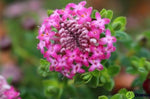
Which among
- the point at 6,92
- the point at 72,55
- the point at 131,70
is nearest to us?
the point at 72,55

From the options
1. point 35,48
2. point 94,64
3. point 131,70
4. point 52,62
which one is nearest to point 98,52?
point 94,64

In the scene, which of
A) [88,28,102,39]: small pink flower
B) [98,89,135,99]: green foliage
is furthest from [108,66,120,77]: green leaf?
[88,28,102,39]: small pink flower

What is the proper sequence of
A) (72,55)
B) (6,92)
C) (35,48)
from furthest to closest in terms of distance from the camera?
(35,48) < (6,92) < (72,55)

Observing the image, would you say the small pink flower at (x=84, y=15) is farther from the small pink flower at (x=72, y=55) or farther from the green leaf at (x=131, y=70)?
the green leaf at (x=131, y=70)

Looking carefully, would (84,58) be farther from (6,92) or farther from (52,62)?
(6,92)

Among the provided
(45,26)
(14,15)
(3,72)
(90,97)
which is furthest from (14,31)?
(45,26)

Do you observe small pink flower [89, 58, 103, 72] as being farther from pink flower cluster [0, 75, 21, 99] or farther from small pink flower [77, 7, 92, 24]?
pink flower cluster [0, 75, 21, 99]

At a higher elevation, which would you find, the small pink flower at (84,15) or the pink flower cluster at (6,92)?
the small pink flower at (84,15)

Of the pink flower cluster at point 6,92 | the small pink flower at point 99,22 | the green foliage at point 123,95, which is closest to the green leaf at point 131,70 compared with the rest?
the green foliage at point 123,95

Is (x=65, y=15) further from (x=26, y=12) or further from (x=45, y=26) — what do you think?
(x=26, y=12)
